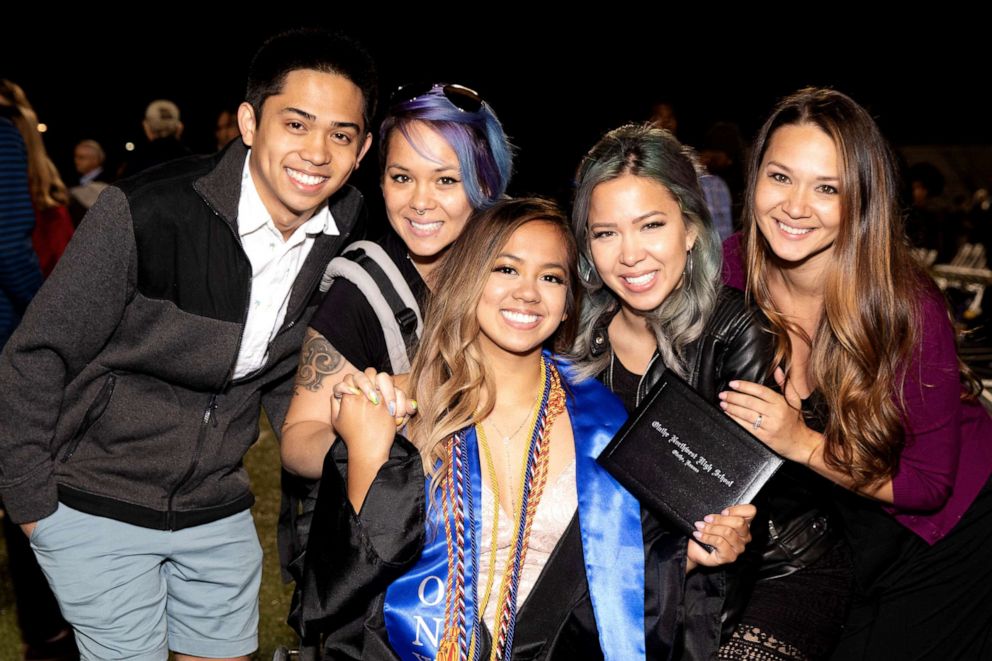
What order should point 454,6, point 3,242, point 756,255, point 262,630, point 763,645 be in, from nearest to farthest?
point 763,645 → point 756,255 → point 3,242 → point 262,630 → point 454,6

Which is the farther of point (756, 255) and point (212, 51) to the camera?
point (212, 51)

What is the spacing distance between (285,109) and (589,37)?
12.0 m

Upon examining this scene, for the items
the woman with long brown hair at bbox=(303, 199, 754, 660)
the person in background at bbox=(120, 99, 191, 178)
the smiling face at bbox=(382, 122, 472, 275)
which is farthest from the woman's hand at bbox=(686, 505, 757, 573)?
the person in background at bbox=(120, 99, 191, 178)

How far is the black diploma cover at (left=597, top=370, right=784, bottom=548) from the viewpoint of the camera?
94.5 inches

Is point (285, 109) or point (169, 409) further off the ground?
point (285, 109)

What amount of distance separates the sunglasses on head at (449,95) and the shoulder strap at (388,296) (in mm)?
594

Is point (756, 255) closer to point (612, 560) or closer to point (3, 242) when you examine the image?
point (612, 560)

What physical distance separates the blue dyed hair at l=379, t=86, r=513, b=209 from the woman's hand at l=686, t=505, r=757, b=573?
1287 mm

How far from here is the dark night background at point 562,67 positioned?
13156 mm

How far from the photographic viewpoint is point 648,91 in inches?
580

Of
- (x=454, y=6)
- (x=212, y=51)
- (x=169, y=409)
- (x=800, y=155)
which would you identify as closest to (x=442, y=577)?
(x=169, y=409)

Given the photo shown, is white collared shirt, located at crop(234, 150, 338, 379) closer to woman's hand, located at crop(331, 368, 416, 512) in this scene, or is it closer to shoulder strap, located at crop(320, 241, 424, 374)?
shoulder strap, located at crop(320, 241, 424, 374)

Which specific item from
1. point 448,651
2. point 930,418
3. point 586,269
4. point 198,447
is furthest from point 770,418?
point 198,447

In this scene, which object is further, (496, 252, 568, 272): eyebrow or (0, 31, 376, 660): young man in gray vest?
(496, 252, 568, 272): eyebrow
